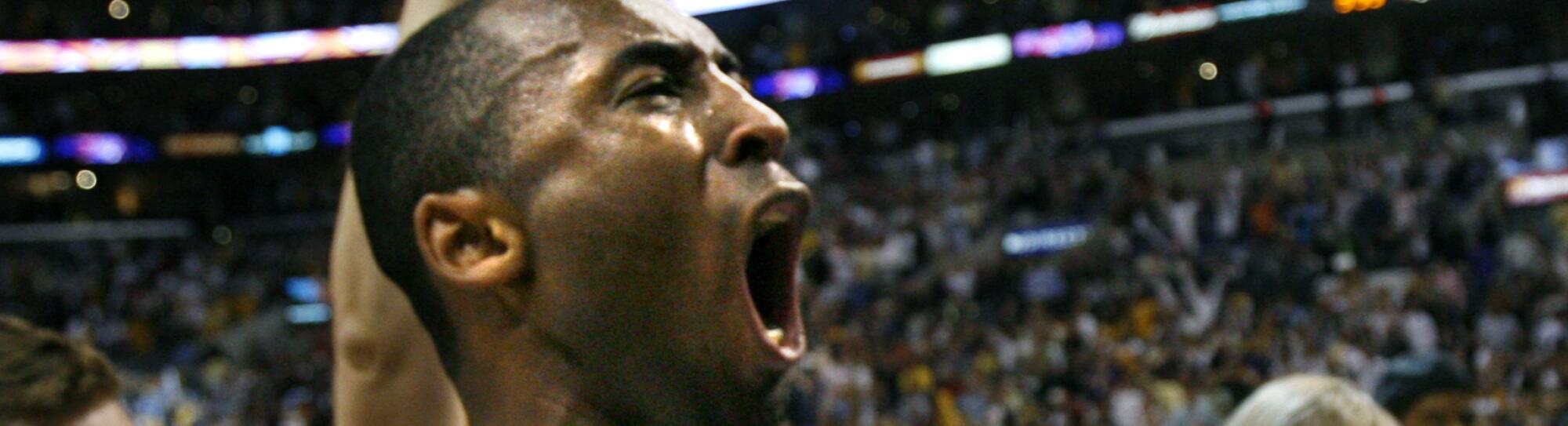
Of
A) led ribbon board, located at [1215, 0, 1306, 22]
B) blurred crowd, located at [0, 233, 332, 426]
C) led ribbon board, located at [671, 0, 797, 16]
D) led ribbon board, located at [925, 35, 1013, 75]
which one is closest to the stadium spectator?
blurred crowd, located at [0, 233, 332, 426]

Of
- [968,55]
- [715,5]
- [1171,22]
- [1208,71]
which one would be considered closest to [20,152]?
[715,5]

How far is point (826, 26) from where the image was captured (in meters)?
23.9

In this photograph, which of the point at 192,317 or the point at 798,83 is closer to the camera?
the point at 192,317

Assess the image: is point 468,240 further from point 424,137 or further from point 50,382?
point 50,382

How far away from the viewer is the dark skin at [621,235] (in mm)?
977

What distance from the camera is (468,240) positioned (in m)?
1.03

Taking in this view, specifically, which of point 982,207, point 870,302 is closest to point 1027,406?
point 870,302

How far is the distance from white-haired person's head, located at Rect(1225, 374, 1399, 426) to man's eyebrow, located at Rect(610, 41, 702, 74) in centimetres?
A: 168

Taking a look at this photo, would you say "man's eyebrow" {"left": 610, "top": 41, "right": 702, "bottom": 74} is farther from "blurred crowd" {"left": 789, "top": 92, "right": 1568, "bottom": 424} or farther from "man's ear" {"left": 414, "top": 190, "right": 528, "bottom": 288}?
"blurred crowd" {"left": 789, "top": 92, "right": 1568, "bottom": 424}

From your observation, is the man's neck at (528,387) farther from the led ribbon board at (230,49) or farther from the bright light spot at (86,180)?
the bright light spot at (86,180)

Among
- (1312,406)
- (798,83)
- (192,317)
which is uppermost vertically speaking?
(1312,406)

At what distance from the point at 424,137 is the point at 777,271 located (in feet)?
0.84

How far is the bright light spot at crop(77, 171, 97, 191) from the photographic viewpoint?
2597cm

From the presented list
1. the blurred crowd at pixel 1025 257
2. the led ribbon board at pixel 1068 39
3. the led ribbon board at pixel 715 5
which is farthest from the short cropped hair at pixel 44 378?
the led ribbon board at pixel 1068 39
